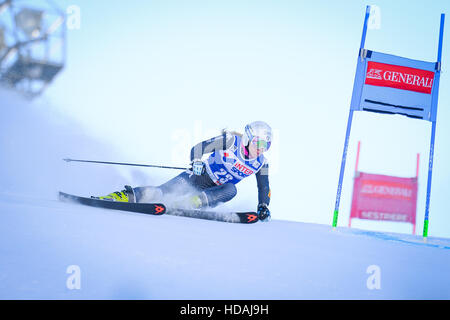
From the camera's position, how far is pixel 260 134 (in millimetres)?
4023

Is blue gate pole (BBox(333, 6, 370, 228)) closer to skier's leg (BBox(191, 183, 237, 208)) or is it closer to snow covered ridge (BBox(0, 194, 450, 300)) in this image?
skier's leg (BBox(191, 183, 237, 208))

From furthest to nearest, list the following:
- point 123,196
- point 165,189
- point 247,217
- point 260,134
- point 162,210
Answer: point 165,189, point 260,134, point 123,196, point 247,217, point 162,210

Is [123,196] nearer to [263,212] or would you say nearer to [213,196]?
[213,196]

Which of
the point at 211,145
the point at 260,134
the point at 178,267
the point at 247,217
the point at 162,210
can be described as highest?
the point at 260,134

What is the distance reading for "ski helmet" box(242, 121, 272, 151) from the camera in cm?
402

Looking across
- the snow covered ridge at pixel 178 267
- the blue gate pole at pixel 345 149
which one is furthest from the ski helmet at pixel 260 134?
the snow covered ridge at pixel 178 267

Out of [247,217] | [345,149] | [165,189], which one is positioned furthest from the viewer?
[345,149]

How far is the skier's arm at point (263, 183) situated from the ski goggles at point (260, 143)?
1.22 feet

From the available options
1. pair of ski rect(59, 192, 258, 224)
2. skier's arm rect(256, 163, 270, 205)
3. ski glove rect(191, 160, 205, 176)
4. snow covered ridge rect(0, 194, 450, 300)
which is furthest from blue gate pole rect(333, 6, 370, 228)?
snow covered ridge rect(0, 194, 450, 300)

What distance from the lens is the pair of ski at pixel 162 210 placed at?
3.24 m

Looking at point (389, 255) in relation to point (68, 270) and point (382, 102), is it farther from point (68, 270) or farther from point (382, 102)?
point (382, 102)

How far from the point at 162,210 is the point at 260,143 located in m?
1.40

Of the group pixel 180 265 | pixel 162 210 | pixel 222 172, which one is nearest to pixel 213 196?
pixel 222 172

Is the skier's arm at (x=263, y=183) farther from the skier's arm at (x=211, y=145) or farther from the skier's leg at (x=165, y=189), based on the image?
the skier's leg at (x=165, y=189)
